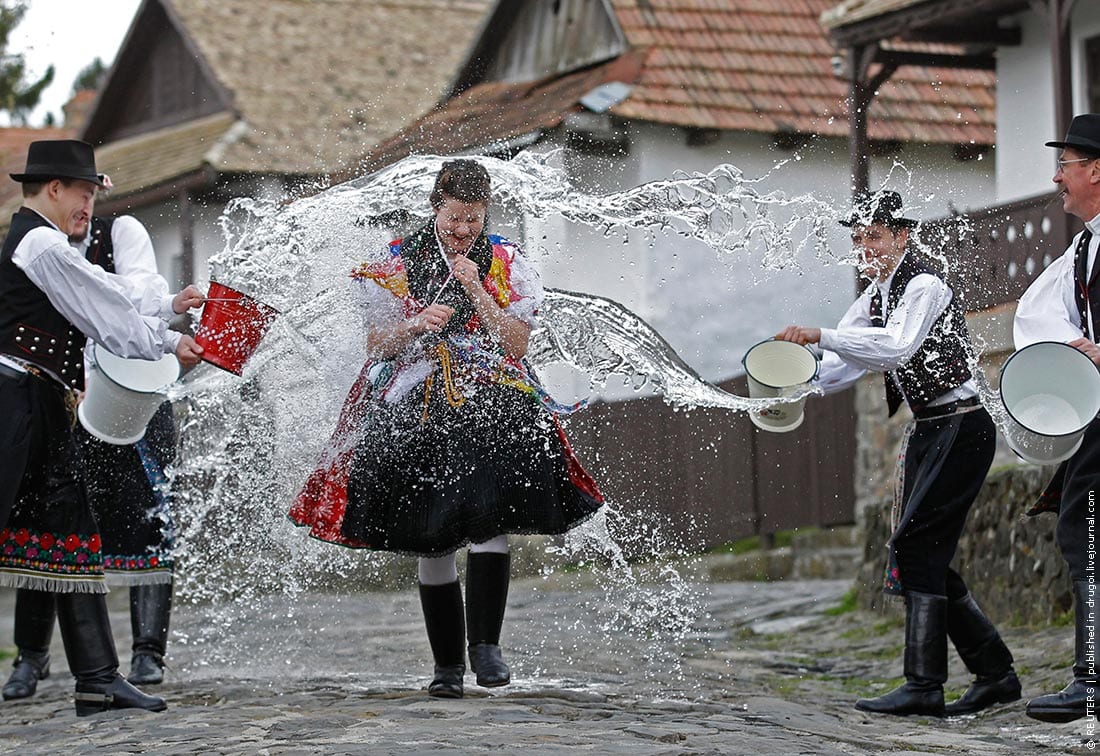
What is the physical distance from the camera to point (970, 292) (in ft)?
43.4

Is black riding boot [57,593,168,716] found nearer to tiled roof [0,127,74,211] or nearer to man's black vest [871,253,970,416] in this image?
man's black vest [871,253,970,416]

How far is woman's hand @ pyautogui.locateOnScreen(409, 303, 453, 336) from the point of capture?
20.2 feet

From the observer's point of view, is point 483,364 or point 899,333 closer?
point 483,364

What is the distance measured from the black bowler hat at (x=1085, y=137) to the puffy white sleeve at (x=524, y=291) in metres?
1.83

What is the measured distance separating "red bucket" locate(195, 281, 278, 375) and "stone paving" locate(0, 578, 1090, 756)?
4.10 feet

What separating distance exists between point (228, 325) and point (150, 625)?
1838 millimetres

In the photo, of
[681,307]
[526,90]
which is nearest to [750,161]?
[681,307]

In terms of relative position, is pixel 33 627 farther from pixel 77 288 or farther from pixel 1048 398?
pixel 1048 398

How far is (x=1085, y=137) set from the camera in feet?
19.7

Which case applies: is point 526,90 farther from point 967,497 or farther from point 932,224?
point 967,497

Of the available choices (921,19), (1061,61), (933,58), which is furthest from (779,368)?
(933,58)

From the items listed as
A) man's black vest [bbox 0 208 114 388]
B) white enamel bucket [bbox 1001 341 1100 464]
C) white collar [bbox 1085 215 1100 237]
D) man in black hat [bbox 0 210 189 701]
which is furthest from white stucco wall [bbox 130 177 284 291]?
white enamel bucket [bbox 1001 341 1100 464]

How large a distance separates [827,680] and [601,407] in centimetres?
786

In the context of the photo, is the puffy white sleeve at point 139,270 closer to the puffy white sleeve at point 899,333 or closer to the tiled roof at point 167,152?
the puffy white sleeve at point 899,333
